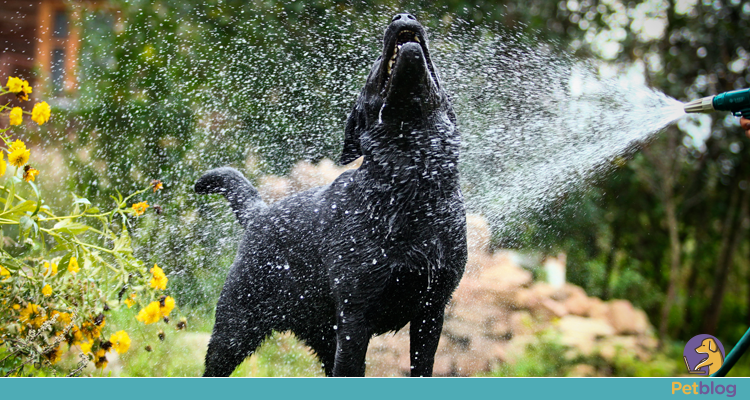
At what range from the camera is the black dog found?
1882mm

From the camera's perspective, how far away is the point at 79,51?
4828 millimetres

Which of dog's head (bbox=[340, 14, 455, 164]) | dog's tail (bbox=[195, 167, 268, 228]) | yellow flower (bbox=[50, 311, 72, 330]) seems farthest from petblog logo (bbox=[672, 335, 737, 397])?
yellow flower (bbox=[50, 311, 72, 330])

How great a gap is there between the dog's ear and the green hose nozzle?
1257 mm

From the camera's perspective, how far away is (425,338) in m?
2.10

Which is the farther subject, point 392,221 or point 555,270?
point 555,270

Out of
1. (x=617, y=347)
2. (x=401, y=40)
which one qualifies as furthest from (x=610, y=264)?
(x=401, y=40)

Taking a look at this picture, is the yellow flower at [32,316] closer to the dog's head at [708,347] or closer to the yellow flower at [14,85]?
the yellow flower at [14,85]

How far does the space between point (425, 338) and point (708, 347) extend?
3.87 feet

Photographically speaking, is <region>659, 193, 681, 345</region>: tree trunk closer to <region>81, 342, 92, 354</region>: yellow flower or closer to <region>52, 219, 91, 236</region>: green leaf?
<region>81, 342, 92, 354</region>: yellow flower

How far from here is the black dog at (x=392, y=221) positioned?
188 cm

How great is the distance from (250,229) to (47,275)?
32.8 inches

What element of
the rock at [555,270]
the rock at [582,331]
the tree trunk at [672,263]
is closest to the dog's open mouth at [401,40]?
the rock at [582,331]

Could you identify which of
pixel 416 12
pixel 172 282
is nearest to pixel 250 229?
pixel 172 282

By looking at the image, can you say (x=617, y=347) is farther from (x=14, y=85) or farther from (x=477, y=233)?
(x=14, y=85)
